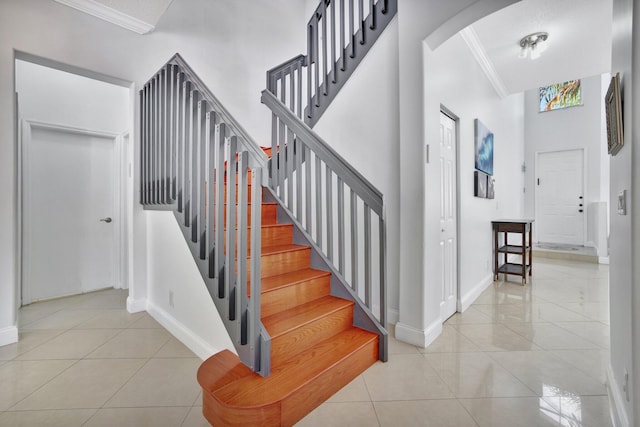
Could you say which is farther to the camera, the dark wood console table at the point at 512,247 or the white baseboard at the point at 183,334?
the dark wood console table at the point at 512,247

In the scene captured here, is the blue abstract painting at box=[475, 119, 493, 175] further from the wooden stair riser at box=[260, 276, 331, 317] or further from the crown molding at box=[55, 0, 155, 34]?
the crown molding at box=[55, 0, 155, 34]

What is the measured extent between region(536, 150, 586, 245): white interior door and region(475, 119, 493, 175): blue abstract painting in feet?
12.4

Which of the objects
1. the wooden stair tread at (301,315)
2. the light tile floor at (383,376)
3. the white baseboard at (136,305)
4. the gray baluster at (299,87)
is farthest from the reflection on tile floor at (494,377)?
the gray baluster at (299,87)

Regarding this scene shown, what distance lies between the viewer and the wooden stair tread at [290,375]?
134cm

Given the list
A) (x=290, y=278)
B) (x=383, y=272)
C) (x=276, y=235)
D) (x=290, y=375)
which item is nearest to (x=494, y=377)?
(x=383, y=272)

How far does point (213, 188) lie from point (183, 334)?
4.24 ft

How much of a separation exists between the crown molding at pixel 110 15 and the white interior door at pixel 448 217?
303 cm

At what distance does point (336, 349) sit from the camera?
1.79 meters

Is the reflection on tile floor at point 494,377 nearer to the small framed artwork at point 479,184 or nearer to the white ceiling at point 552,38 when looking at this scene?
the small framed artwork at point 479,184

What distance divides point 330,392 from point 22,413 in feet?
5.26

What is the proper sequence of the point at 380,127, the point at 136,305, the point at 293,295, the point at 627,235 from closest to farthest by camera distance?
the point at 627,235 → the point at 293,295 → the point at 380,127 → the point at 136,305

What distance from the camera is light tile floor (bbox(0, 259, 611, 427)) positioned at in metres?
1.47

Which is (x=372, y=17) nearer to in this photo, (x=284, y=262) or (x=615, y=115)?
(x=615, y=115)

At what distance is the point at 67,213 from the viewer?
11.1 ft
